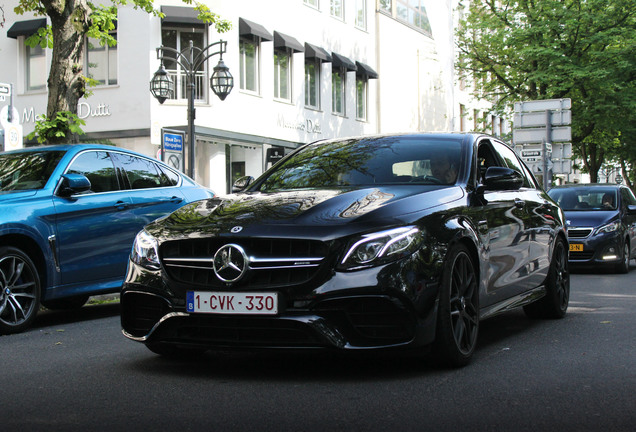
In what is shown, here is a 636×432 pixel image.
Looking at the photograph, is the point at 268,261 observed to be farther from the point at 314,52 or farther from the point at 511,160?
the point at 314,52

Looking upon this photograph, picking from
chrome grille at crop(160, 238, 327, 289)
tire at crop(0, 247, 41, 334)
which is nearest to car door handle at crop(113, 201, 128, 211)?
tire at crop(0, 247, 41, 334)

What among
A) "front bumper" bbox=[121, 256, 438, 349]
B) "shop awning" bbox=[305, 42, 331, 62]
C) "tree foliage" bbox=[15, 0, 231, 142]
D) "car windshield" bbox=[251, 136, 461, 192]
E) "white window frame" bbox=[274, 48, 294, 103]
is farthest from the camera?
"shop awning" bbox=[305, 42, 331, 62]

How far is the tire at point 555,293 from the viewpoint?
801cm

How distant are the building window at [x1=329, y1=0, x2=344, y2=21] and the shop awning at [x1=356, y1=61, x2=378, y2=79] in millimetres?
1981

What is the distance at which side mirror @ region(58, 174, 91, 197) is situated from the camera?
7.83 meters

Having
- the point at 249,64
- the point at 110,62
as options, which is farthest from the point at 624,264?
the point at 249,64

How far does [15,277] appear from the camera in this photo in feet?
24.6

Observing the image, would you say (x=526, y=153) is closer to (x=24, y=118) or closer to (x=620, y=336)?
(x=24, y=118)

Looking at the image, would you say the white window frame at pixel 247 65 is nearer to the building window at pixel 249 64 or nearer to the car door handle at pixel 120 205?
the building window at pixel 249 64

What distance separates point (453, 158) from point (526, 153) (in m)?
21.4

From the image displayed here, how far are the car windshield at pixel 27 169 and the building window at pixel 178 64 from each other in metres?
18.1

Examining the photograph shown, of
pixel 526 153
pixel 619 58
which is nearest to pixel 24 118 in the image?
pixel 526 153

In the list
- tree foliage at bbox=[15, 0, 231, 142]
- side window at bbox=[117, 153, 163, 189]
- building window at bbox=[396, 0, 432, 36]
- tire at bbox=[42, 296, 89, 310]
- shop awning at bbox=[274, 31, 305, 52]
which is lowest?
tire at bbox=[42, 296, 89, 310]

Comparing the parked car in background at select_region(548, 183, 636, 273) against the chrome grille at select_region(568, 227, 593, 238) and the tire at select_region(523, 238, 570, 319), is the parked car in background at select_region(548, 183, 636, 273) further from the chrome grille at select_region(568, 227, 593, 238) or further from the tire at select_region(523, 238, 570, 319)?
the tire at select_region(523, 238, 570, 319)
